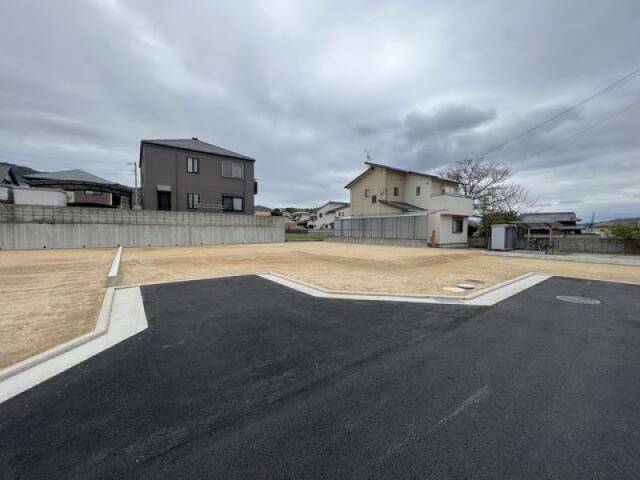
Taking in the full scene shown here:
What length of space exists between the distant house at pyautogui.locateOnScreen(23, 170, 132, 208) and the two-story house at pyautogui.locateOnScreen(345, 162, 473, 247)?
23.8m

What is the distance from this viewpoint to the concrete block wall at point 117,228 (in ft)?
44.8

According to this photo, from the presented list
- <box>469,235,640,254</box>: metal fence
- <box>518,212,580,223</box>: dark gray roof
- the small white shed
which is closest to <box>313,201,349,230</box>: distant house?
<box>518,212,580,223</box>: dark gray roof

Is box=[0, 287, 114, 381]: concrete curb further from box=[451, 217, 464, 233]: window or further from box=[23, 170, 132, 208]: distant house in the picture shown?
box=[23, 170, 132, 208]: distant house

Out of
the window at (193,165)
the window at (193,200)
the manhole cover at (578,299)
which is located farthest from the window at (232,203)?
the manhole cover at (578,299)

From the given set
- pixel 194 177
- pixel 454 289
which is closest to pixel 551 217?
pixel 454 289

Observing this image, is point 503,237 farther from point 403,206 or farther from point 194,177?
point 194,177

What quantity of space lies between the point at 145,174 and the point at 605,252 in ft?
102

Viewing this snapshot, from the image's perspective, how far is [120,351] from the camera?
10.5ft

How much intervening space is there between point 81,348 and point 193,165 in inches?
840

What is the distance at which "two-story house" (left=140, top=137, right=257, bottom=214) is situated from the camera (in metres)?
20.3

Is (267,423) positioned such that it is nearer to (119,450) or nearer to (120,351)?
(119,450)

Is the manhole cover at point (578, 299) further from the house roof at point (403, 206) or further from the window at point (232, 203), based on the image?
the window at point (232, 203)

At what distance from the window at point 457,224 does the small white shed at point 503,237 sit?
3.27m

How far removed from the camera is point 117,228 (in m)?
16.5
